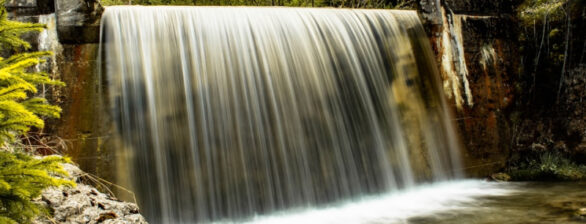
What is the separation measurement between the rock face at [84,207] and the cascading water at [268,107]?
123 centimetres

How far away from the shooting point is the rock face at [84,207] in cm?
279

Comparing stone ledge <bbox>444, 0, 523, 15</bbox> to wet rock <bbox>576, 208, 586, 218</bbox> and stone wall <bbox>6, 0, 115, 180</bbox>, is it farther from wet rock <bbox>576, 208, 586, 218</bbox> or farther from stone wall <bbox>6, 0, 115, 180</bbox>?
stone wall <bbox>6, 0, 115, 180</bbox>

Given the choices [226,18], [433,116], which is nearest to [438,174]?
[433,116]

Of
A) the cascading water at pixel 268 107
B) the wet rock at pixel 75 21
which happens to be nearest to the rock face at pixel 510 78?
the cascading water at pixel 268 107

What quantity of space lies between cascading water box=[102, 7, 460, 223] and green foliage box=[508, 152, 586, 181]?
3.37ft

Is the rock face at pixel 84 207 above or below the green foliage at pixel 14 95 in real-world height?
below

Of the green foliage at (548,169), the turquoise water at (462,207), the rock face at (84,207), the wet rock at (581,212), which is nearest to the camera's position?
the rock face at (84,207)

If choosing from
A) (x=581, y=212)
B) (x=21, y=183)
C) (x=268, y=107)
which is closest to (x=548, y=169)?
(x=581, y=212)

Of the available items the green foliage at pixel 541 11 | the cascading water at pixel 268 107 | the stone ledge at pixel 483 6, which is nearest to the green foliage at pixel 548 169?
the cascading water at pixel 268 107

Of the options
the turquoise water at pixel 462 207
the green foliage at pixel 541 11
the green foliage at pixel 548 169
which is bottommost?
the green foliage at pixel 548 169

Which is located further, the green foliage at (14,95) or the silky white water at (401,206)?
→ the silky white water at (401,206)

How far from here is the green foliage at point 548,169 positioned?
6.16 meters

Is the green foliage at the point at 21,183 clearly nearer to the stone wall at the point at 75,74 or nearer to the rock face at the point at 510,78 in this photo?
the stone wall at the point at 75,74

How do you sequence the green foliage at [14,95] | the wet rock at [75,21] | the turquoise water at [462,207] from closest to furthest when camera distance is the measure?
1. the green foliage at [14,95]
2. the turquoise water at [462,207]
3. the wet rock at [75,21]
